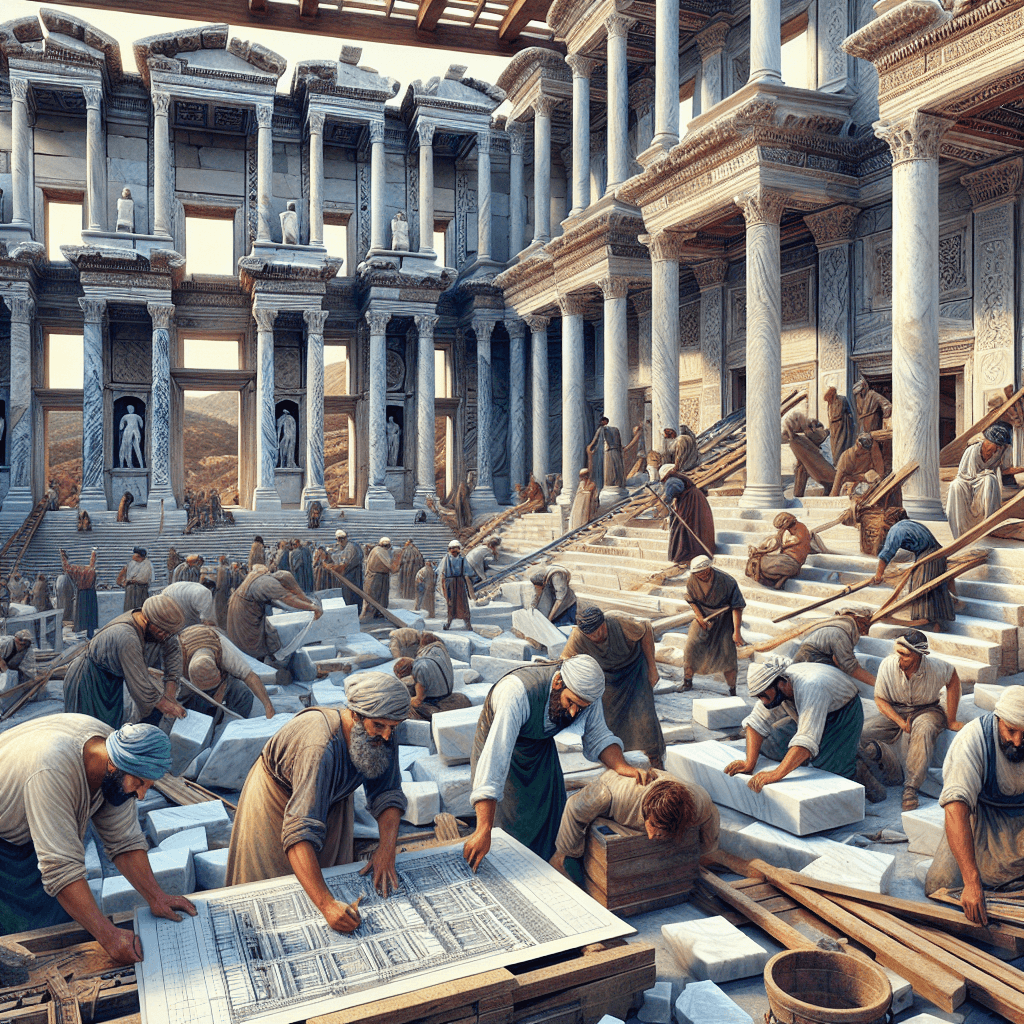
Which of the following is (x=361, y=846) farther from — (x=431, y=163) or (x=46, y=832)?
(x=431, y=163)

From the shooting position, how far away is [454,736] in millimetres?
6047

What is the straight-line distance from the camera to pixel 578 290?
66.6 feet

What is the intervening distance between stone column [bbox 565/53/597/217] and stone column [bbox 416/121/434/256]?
6276 millimetres

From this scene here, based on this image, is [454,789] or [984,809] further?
[454,789]

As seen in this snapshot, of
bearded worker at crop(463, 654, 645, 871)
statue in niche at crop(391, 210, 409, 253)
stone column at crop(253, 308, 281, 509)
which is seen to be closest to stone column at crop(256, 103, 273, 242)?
stone column at crop(253, 308, 281, 509)

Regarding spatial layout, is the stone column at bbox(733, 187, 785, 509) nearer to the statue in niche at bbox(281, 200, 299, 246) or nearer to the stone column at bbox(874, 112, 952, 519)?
the stone column at bbox(874, 112, 952, 519)

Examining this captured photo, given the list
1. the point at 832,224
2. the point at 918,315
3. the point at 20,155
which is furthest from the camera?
the point at 20,155

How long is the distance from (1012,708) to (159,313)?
2288 cm

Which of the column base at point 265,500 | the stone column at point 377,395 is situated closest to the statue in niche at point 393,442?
the stone column at point 377,395

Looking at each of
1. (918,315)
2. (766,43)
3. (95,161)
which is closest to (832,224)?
(766,43)

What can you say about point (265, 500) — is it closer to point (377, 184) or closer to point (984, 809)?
point (377, 184)

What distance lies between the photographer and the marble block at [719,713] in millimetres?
6910

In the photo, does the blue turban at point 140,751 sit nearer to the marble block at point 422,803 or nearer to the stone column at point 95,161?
the marble block at point 422,803

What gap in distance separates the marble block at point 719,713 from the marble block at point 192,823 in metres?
3.78
